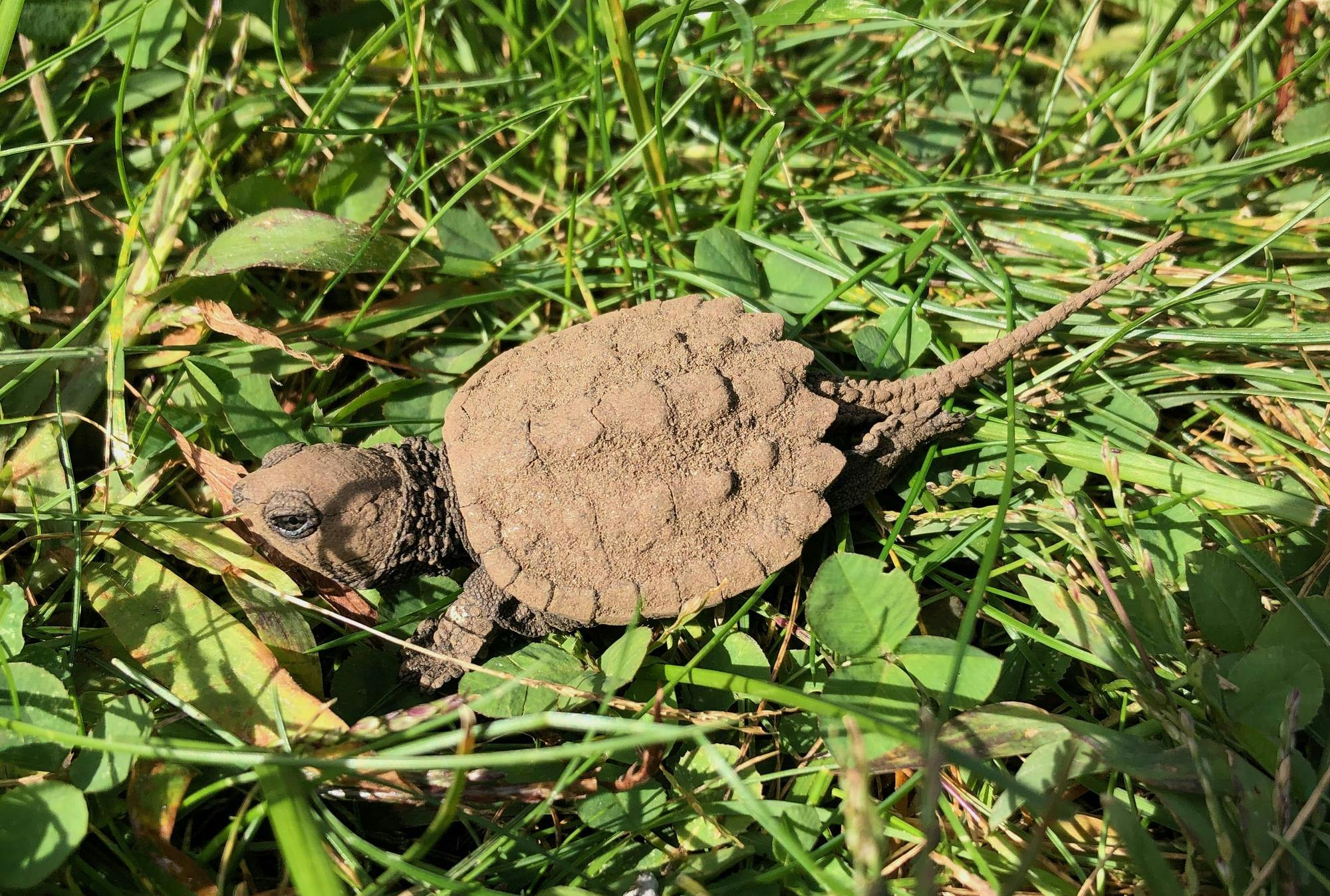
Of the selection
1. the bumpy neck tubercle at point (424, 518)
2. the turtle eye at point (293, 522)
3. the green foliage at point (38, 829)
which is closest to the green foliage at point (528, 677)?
the bumpy neck tubercle at point (424, 518)

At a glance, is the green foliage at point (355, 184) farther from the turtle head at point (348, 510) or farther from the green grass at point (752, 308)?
the turtle head at point (348, 510)

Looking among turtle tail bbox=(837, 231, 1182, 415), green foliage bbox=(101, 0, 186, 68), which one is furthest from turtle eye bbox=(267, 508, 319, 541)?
green foliage bbox=(101, 0, 186, 68)

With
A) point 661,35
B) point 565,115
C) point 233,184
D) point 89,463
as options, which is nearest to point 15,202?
point 233,184

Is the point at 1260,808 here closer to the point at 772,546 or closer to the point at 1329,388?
the point at 772,546

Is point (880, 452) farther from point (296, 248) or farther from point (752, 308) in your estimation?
point (296, 248)

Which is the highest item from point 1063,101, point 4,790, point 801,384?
point 1063,101

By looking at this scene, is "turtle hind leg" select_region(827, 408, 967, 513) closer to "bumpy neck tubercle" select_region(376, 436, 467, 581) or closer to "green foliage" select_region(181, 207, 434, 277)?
"bumpy neck tubercle" select_region(376, 436, 467, 581)
